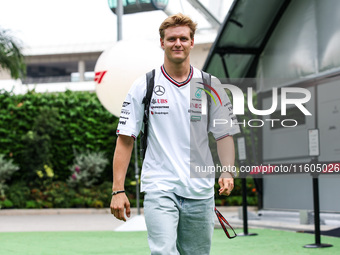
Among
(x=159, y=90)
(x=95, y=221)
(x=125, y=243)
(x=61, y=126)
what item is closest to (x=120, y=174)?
(x=159, y=90)

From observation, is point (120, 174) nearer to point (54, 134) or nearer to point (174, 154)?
point (174, 154)

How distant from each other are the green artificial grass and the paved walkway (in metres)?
0.44

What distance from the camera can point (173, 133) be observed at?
3500 mm

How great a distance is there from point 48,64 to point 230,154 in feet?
197

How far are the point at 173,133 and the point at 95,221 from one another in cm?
1024

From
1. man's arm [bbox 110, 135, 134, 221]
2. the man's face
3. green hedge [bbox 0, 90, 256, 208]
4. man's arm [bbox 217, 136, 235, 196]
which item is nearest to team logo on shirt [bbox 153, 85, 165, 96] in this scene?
the man's face

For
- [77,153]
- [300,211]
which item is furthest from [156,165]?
[77,153]

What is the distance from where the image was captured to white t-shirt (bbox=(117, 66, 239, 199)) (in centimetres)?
345

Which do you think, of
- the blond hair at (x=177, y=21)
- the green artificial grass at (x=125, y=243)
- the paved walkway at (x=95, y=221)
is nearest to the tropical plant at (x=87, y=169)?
the paved walkway at (x=95, y=221)

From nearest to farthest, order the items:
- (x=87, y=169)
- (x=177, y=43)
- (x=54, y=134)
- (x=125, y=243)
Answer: (x=177, y=43) < (x=125, y=243) < (x=87, y=169) < (x=54, y=134)

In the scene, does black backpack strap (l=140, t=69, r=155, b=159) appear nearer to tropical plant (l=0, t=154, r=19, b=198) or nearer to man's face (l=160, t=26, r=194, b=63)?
man's face (l=160, t=26, r=194, b=63)

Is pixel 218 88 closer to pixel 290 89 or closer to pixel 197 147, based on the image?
pixel 197 147

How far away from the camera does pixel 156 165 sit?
137 inches

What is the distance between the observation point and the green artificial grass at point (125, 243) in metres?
7.66
